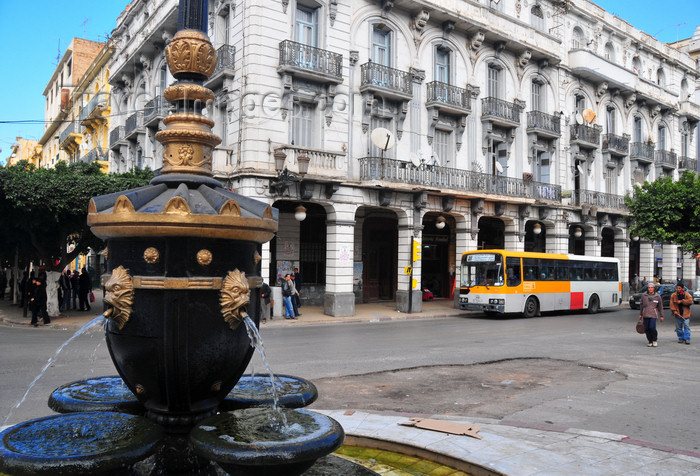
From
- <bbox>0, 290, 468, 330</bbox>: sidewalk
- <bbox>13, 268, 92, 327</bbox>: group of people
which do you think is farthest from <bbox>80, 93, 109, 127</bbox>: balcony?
<bbox>13, 268, 92, 327</bbox>: group of people

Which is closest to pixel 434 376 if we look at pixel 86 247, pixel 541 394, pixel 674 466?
pixel 541 394

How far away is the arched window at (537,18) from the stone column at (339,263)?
16132mm

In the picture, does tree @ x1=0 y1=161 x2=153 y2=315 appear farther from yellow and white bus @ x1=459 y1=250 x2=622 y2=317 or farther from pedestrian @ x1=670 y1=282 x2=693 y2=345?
pedestrian @ x1=670 y1=282 x2=693 y2=345

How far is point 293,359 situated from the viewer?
1095cm

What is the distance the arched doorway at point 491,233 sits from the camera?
30578mm

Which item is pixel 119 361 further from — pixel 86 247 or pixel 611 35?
pixel 611 35

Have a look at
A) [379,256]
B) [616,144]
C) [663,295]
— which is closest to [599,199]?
[616,144]

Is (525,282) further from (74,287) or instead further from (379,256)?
(74,287)

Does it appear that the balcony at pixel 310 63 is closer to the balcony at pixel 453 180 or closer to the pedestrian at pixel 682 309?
the balcony at pixel 453 180

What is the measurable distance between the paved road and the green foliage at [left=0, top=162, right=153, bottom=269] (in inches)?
142

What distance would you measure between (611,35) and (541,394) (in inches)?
1269

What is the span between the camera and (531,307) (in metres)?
22.3

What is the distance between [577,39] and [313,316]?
77.0 feet

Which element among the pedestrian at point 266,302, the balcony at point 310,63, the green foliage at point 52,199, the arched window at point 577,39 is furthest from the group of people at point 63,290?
the arched window at point 577,39
